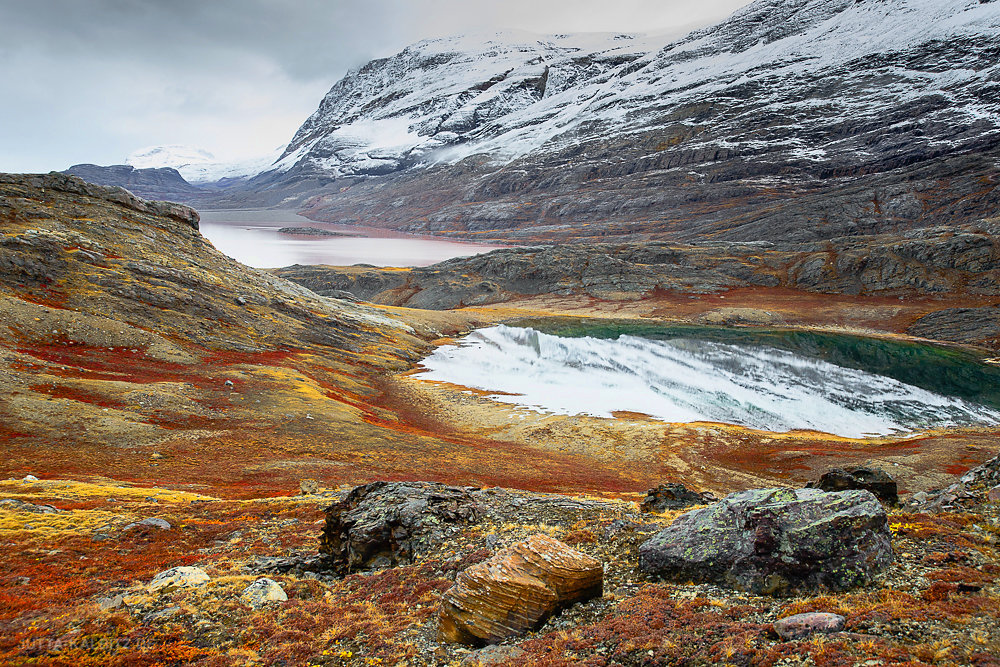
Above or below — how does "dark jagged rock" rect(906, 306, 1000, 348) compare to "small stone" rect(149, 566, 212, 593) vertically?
below

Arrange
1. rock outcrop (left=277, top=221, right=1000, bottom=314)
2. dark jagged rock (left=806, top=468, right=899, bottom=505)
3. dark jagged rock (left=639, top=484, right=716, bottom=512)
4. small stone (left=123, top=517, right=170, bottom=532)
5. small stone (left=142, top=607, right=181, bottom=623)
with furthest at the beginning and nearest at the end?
rock outcrop (left=277, top=221, right=1000, bottom=314) < dark jagged rock (left=639, top=484, right=716, bottom=512) < dark jagged rock (left=806, top=468, right=899, bottom=505) < small stone (left=123, top=517, right=170, bottom=532) < small stone (left=142, top=607, right=181, bottom=623)

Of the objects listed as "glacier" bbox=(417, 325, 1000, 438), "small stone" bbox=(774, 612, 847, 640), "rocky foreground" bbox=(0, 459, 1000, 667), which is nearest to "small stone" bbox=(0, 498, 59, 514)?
"rocky foreground" bbox=(0, 459, 1000, 667)

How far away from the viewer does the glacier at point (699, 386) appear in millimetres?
47688

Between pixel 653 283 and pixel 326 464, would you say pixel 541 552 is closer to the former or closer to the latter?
pixel 326 464

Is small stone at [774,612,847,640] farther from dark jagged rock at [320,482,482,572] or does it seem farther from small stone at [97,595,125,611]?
small stone at [97,595,125,611]

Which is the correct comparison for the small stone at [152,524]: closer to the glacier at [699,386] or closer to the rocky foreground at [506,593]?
the rocky foreground at [506,593]

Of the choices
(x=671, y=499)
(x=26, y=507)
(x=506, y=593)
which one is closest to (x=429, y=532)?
(x=506, y=593)

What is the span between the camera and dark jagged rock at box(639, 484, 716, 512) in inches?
688

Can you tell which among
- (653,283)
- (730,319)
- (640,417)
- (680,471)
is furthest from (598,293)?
(680,471)

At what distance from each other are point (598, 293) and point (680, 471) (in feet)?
326

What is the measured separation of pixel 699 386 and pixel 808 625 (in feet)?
176

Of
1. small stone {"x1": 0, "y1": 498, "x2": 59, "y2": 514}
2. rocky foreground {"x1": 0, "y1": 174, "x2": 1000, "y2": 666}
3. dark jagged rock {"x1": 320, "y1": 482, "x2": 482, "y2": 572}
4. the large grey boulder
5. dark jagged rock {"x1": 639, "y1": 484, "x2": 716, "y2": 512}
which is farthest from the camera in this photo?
dark jagged rock {"x1": 639, "y1": 484, "x2": 716, "y2": 512}

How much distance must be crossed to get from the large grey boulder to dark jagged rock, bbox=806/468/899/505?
26.5 ft

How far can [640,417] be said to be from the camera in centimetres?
4572
